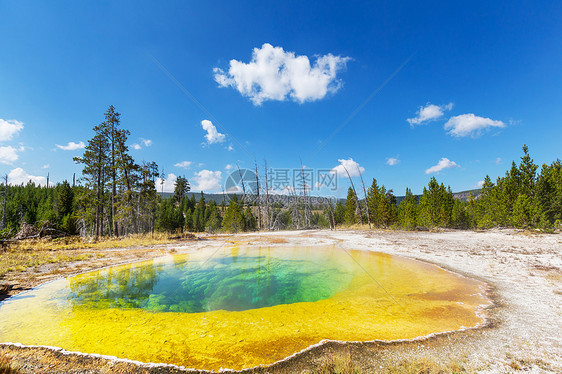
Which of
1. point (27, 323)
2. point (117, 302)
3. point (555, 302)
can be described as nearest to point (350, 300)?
point (555, 302)

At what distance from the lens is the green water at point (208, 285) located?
6.92 metres

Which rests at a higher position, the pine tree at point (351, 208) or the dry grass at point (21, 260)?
the pine tree at point (351, 208)

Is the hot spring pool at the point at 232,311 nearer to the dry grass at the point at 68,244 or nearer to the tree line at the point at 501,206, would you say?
the dry grass at the point at 68,244

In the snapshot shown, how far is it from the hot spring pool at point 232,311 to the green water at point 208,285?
0.04 metres

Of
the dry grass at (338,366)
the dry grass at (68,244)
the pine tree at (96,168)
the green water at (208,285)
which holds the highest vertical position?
the pine tree at (96,168)

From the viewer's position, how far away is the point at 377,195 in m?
37.5

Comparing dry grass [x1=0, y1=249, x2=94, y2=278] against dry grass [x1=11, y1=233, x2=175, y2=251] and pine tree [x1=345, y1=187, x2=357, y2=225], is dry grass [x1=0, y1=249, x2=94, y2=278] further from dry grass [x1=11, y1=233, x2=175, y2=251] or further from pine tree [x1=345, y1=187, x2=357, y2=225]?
pine tree [x1=345, y1=187, x2=357, y2=225]

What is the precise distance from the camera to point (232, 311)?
6301mm

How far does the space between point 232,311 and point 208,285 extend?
3.11m

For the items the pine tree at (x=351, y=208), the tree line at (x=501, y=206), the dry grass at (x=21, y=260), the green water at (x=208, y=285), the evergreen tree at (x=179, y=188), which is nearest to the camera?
the green water at (x=208, y=285)

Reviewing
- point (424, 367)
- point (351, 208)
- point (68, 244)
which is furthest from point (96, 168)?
point (351, 208)

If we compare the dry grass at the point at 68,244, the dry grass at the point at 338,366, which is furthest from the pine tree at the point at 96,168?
the dry grass at the point at 338,366

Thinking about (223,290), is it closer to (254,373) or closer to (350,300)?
(350,300)

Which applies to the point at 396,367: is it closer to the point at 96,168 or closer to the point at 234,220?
the point at 96,168
